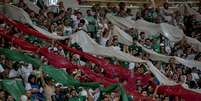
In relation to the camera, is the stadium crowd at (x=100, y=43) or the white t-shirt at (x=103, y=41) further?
the white t-shirt at (x=103, y=41)

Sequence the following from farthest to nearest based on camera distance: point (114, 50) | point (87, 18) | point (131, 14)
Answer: point (131, 14) → point (87, 18) → point (114, 50)

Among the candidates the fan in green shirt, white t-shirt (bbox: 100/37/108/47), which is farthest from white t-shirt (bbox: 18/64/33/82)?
the fan in green shirt

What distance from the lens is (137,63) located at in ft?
55.2

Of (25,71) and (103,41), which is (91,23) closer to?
(103,41)

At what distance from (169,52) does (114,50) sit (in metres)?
3.10

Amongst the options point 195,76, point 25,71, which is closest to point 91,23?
point 195,76

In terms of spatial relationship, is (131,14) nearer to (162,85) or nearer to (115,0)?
(115,0)

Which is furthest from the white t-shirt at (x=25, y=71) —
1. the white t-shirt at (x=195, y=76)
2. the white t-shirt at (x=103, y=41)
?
the white t-shirt at (x=195, y=76)

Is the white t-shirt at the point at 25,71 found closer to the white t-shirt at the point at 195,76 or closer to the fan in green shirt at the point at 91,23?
the fan in green shirt at the point at 91,23

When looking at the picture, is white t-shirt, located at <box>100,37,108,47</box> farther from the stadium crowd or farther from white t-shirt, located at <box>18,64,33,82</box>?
white t-shirt, located at <box>18,64,33,82</box>

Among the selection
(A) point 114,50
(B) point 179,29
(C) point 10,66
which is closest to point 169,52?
(B) point 179,29

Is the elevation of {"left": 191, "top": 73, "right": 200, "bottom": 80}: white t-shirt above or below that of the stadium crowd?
below

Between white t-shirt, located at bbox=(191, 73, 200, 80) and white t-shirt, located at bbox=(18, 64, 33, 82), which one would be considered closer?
white t-shirt, located at bbox=(18, 64, 33, 82)

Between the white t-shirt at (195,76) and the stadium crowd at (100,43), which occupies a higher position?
the stadium crowd at (100,43)
